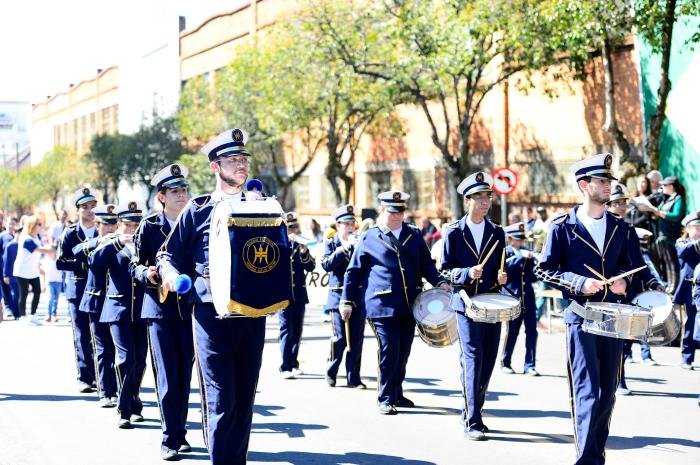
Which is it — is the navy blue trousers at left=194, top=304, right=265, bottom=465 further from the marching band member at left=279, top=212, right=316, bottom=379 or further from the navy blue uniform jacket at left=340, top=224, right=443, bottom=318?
the marching band member at left=279, top=212, right=316, bottom=379

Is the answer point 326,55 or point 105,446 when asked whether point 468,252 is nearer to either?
point 105,446

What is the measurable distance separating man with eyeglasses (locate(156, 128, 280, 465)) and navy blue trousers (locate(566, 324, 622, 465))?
2.27 metres

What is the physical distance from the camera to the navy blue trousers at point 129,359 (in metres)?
9.39

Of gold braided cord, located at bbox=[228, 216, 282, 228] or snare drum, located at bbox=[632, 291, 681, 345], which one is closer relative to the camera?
gold braided cord, located at bbox=[228, 216, 282, 228]

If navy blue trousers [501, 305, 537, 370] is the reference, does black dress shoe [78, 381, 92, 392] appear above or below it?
below

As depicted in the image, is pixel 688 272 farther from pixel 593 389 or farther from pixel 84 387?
pixel 84 387

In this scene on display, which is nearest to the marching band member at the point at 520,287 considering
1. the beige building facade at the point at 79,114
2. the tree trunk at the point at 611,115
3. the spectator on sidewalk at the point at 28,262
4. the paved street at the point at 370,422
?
the paved street at the point at 370,422

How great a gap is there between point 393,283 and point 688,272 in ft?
16.7

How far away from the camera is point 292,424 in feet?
31.6

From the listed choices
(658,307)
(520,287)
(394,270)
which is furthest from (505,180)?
(394,270)

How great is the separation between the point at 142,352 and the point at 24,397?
2.30 m

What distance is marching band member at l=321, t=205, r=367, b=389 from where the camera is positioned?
38.2ft

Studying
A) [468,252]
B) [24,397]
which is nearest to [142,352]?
[24,397]

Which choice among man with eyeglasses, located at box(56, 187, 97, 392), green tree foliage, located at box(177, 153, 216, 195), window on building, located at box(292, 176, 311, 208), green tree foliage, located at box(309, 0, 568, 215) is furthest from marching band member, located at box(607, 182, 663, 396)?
window on building, located at box(292, 176, 311, 208)
